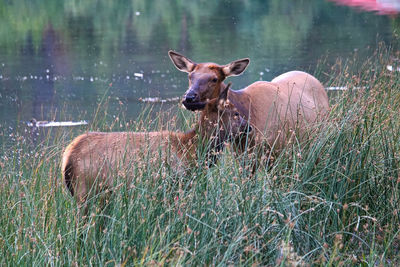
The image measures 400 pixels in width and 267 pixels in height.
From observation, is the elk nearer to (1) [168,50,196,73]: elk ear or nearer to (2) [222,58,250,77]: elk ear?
(2) [222,58,250,77]: elk ear

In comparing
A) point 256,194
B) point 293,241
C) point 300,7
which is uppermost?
point 256,194

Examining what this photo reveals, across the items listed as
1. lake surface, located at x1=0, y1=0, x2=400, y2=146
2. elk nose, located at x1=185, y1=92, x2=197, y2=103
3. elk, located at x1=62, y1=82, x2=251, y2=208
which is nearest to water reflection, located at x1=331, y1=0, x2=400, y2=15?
lake surface, located at x1=0, y1=0, x2=400, y2=146

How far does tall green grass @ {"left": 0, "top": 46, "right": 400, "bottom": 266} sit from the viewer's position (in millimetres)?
3889

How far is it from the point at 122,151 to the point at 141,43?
15.5 meters

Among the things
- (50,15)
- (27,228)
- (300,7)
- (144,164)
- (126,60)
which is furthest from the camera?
(300,7)

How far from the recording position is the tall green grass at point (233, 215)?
3889 mm

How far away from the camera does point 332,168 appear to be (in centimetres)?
489

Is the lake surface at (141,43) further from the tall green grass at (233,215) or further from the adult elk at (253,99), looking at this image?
the tall green grass at (233,215)

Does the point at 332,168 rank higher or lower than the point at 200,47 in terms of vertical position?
higher

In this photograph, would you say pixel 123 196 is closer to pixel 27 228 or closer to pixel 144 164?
pixel 144 164

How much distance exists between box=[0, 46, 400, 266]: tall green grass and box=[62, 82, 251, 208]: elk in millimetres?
135

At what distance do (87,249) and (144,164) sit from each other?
2.50 feet

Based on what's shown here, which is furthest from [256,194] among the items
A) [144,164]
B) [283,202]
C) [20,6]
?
[20,6]

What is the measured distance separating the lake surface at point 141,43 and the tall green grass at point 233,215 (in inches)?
174
